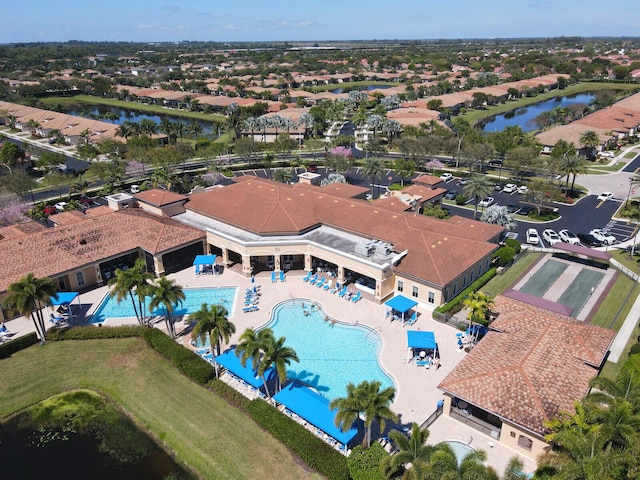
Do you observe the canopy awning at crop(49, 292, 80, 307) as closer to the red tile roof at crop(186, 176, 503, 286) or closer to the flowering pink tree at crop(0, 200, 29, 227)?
the red tile roof at crop(186, 176, 503, 286)

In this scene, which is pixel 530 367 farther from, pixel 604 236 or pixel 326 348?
pixel 604 236

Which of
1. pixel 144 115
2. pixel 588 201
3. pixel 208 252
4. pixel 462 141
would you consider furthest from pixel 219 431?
pixel 144 115

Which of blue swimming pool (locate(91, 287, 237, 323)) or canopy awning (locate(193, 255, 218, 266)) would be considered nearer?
blue swimming pool (locate(91, 287, 237, 323))

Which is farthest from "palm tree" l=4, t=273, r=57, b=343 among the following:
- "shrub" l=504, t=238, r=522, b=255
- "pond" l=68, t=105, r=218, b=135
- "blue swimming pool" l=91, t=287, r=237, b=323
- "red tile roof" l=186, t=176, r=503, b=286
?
"pond" l=68, t=105, r=218, b=135

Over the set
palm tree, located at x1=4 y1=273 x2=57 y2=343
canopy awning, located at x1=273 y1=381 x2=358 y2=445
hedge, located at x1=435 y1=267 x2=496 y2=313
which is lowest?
hedge, located at x1=435 y1=267 x2=496 y2=313

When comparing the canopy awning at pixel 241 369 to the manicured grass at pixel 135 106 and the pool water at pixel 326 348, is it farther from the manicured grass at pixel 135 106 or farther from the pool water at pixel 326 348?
the manicured grass at pixel 135 106
